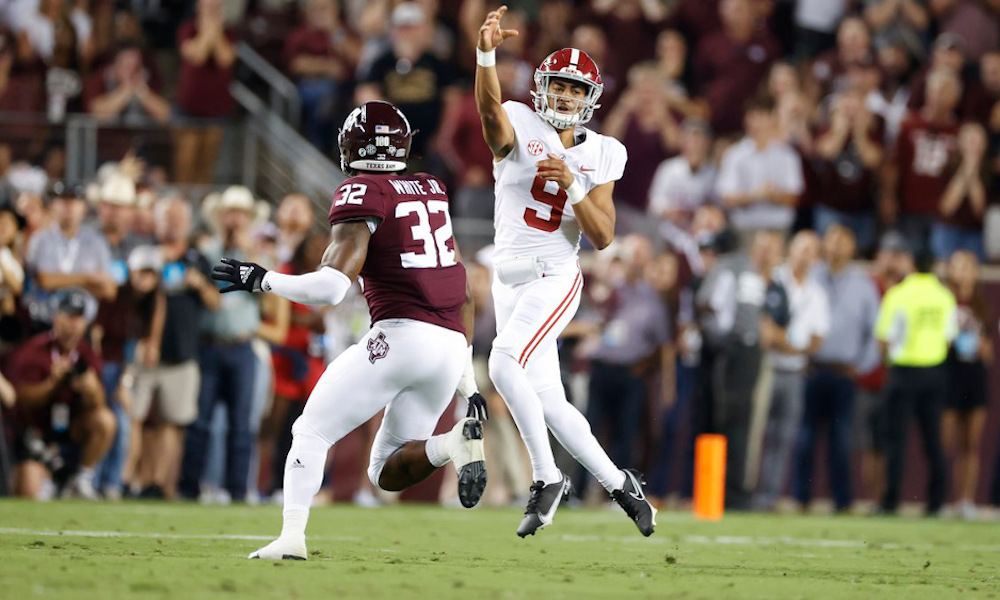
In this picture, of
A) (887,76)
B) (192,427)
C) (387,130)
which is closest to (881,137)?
(887,76)

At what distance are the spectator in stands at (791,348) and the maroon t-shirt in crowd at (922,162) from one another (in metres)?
1.72

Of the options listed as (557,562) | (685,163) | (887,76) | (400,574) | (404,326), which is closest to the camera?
(400,574)

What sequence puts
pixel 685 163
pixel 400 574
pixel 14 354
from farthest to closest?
pixel 685 163 < pixel 14 354 < pixel 400 574

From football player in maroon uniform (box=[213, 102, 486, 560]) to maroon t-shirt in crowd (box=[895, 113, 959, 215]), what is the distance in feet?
28.7

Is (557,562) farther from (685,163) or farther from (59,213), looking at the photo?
(685,163)

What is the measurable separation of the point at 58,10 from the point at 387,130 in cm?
921

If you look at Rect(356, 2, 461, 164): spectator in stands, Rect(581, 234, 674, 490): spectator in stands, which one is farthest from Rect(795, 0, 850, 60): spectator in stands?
Rect(581, 234, 674, 490): spectator in stands

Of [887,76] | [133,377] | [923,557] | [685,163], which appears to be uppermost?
[887,76]

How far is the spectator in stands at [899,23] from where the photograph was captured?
1681 cm

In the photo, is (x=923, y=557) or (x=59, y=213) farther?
(x=59, y=213)

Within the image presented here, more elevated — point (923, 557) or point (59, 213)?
point (59, 213)

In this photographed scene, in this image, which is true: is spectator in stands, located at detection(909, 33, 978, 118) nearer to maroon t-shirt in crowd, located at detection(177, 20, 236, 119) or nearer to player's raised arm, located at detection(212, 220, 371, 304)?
maroon t-shirt in crowd, located at detection(177, 20, 236, 119)

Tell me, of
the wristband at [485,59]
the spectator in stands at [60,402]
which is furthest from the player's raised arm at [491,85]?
the spectator in stands at [60,402]

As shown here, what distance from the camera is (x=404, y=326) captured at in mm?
6723
